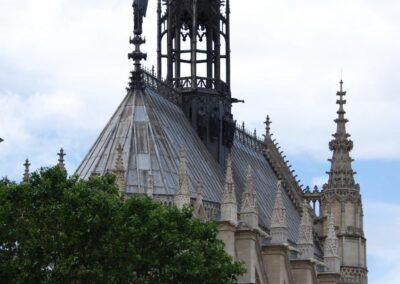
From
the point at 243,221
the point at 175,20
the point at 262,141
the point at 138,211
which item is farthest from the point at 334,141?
the point at 138,211

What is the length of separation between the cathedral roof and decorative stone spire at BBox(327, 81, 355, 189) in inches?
451

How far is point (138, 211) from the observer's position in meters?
62.8

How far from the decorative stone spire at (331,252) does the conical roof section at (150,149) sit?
6.99 metres

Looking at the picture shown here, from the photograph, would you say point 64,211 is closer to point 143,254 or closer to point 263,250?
point 143,254

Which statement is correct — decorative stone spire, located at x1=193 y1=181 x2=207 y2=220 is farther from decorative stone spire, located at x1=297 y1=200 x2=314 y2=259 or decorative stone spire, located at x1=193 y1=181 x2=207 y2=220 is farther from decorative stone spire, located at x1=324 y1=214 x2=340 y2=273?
decorative stone spire, located at x1=324 y1=214 x2=340 y2=273

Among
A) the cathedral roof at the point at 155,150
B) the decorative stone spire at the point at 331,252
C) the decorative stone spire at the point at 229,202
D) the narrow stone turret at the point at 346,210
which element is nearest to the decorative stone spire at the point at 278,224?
the cathedral roof at the point at 155,150

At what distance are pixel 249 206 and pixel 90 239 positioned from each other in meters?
21.0

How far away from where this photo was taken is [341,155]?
105312mm

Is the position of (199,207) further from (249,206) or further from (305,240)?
(305,240)

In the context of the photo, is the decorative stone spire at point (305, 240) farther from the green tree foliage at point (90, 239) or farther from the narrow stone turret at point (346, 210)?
the green tree foliage at point (90, 239)

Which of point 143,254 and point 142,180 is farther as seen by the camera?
point 142,180

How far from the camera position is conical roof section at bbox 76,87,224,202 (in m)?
81.1

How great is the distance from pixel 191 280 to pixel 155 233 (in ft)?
5.64

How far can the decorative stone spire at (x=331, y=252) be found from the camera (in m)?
92.4
